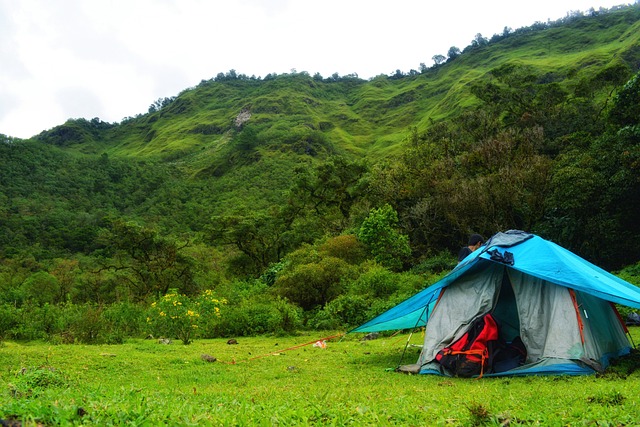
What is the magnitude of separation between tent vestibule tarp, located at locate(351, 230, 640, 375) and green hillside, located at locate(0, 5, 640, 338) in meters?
6.89

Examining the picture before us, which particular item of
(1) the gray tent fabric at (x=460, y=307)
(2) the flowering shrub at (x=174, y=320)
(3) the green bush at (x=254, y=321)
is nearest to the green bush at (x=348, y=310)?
(3) the green bush at (x=254, y=321)

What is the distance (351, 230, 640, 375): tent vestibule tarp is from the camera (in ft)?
22.6

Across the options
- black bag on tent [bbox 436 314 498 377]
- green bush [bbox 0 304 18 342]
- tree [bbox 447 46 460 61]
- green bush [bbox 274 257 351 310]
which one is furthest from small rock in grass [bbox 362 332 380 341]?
tree [bbox 447 46 460 61]

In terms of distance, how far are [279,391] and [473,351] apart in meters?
3.20

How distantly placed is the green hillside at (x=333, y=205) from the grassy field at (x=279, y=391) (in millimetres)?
5451

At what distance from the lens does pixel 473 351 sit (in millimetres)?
7156

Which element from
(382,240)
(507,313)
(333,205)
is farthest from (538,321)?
(333,205)

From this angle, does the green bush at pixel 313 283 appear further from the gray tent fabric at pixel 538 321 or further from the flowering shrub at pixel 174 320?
the gray tent fabric at pixel 538 321

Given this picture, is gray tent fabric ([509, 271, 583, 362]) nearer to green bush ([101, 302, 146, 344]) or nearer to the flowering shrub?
the flowering shrub

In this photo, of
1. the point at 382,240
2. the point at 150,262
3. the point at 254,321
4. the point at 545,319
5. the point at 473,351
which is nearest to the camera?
the point at 473,351

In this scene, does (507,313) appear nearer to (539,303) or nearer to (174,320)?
(539,303)

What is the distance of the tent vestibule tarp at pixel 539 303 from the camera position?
22.6 feet

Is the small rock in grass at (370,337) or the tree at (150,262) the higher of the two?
the tree at (150,262)

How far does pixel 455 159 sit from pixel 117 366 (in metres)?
22.5
